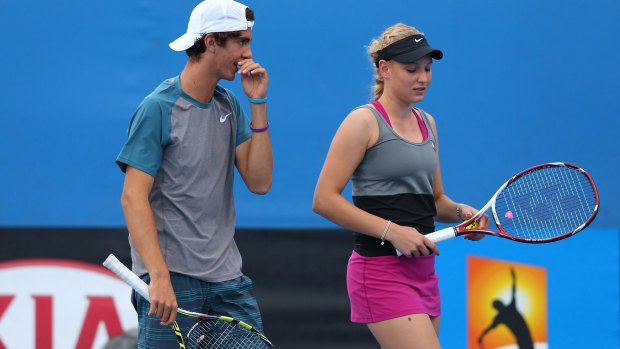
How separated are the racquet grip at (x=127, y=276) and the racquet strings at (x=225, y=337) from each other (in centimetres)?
21

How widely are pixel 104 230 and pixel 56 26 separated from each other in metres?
0.85

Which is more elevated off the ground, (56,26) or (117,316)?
(56,26)

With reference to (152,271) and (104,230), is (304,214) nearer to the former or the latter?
(104,230)

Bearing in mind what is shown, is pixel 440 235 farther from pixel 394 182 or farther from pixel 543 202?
pixel 543 202

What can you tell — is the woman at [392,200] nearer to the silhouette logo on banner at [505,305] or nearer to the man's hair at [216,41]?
the man's hair at [216,41]

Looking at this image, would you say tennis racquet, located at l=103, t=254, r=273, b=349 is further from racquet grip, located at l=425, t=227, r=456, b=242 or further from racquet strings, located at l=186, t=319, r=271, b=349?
racquet grip, located at l=425, t=227, r=456, b=242

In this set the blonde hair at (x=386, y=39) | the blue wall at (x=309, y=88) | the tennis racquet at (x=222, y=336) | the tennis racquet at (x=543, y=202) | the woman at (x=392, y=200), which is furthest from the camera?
the blue wall at (x=309, y=88)

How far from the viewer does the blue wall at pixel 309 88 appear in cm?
408

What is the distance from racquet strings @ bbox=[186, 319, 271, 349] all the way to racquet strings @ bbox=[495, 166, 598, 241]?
0.97m

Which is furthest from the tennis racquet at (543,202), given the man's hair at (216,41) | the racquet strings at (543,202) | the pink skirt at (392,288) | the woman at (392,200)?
the man's hair at (216,41)

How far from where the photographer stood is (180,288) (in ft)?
9.27

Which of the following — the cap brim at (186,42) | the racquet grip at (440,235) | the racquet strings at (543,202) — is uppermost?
the cap brim at (186,42)

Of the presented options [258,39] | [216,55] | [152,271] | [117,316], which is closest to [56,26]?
[258,39]

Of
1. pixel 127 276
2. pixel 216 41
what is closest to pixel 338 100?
pixel 216 41
